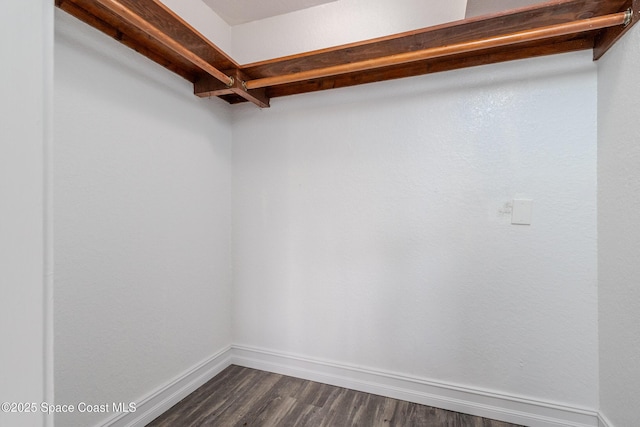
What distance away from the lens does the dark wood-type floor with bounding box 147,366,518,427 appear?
1.62m

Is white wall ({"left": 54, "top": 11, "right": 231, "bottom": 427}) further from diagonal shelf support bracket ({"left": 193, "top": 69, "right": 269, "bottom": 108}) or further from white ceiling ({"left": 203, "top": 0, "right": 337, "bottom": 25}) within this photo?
white ceiling ({"left": 203, "top": 0, "right": 337, "bottom": 25})

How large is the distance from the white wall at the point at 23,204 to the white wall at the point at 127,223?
1.10 meters

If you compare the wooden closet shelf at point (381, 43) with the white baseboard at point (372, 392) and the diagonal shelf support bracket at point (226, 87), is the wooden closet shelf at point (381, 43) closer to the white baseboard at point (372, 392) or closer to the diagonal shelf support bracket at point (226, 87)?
the diagonal shelf support bracket at point (226, 87)

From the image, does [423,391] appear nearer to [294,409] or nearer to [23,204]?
[294,409]

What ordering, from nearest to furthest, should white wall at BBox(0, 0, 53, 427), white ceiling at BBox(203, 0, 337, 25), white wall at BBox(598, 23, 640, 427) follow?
white wall at BBox(0, 0, 53, 427)
white wall at BBox(598, 23, 640, 427)
white ceiling at BBox(203, 0, 337, 25)

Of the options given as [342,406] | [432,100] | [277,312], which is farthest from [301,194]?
[342,406]

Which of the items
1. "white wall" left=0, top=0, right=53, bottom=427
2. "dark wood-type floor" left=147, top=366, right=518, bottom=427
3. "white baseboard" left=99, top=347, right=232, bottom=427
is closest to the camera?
"white wall" left=0, top=0, right=53, bottom=427

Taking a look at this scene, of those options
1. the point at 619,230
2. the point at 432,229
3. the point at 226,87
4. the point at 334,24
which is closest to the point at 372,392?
the point at 432,229

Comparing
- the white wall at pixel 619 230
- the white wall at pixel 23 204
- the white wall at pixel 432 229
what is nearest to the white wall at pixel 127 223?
the white wall at pixel 432 229

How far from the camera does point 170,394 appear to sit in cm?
175

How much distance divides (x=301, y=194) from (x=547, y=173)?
59.4 inches

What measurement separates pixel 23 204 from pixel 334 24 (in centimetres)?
214

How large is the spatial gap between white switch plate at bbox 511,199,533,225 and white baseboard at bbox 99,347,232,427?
7.34 feet

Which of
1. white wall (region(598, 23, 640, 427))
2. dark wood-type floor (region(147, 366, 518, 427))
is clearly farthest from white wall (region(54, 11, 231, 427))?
white wall (region(598, 23, 640, 427))
